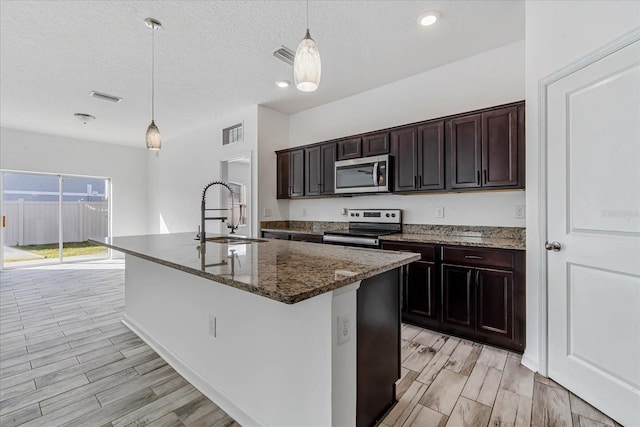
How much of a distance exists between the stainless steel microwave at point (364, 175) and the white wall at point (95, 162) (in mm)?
5272

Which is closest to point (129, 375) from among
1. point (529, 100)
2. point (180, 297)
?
point (180, 297)

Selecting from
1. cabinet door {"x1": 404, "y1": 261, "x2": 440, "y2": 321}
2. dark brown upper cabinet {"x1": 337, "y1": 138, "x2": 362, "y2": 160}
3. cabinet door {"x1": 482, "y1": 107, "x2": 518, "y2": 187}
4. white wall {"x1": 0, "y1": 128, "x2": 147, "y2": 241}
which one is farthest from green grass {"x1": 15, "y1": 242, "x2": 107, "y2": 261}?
cabinet door {"x1": 482, "y1": 107, "x2": 518, "y2": 187}

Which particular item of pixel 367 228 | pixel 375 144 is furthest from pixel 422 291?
pixel 375 144

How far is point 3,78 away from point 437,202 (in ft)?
17.3

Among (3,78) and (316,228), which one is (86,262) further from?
(316,228)

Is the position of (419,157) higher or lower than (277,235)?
higher

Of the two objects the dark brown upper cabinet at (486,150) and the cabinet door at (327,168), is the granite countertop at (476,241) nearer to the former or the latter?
the dark brown upper cabinet at (486,150)

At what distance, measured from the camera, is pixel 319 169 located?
4113mm

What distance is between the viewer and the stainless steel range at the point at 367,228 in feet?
10.6

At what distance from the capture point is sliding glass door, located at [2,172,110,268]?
586 centimetres

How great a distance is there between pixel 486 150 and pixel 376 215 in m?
1.47

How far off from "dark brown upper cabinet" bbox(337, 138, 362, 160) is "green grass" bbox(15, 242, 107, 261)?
570 cm

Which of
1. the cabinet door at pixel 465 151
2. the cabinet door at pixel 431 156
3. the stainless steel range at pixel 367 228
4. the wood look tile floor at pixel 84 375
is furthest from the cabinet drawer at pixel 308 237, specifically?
the wood look tile floor at pixel 84 375

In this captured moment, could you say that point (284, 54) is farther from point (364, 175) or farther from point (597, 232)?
point (597, 232)
